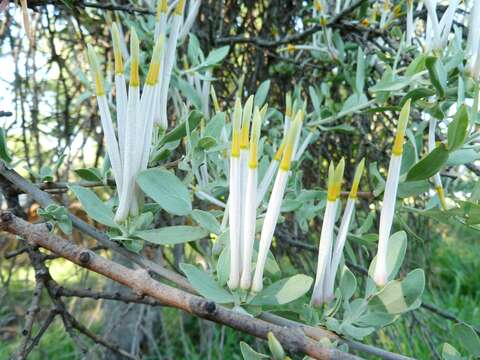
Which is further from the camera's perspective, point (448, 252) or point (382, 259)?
point (448, 252)

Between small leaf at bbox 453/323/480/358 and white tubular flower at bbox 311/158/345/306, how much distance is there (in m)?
0.10

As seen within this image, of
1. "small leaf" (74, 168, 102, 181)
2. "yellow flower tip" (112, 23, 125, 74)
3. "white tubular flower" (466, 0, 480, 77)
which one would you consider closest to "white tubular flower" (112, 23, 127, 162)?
"yellow flower tip" (112, 23, 125, 74)

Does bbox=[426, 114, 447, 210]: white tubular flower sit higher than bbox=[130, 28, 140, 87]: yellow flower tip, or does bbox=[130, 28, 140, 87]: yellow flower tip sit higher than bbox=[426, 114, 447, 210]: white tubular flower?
bbox=[130, 28, 140, 87]: yellow flower tip

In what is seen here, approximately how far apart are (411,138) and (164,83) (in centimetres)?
22

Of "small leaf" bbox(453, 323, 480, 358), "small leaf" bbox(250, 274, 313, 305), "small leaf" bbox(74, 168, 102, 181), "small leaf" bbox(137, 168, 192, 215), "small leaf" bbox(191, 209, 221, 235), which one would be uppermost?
"small leaf" bbox(137, 168, 192, 215)

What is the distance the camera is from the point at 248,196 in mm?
314

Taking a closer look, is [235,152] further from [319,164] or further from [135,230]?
[319,164]

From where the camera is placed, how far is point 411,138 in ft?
1.51

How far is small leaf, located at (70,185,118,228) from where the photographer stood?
15.0 inches

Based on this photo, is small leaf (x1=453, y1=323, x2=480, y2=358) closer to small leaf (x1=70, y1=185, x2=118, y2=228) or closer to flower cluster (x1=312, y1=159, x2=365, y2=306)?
flower cluster (x1=312, y1=159, x2=365, y2=306)

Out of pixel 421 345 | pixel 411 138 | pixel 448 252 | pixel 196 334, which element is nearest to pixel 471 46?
pixel 411 138

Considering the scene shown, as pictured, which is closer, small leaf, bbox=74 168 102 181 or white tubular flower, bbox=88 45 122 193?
white tubular flower, bbox=88 45 122 193

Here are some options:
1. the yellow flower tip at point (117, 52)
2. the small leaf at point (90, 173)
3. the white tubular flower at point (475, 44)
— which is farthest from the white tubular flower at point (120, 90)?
the white tubular flower at point (475, 44)

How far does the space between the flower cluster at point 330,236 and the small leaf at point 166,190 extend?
0.11 metres
